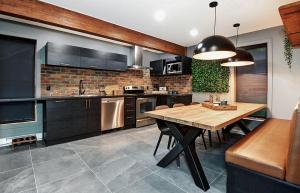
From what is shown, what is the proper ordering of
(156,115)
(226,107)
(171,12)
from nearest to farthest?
(156,115)
(226,107)
(171,12)

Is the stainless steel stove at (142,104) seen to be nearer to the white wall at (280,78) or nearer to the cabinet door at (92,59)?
the cabinet door at (92,59)

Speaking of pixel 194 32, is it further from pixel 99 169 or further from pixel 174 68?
pixel 99 169

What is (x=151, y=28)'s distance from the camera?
3.64 metres

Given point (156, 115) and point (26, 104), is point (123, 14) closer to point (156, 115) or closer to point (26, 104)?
point (156, 115)

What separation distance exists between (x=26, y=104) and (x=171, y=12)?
349 cm

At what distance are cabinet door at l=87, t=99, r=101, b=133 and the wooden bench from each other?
9.70 feet

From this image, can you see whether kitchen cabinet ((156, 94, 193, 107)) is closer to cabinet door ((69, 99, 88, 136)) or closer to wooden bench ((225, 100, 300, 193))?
cabinet door ((69, 99, 88, 136))

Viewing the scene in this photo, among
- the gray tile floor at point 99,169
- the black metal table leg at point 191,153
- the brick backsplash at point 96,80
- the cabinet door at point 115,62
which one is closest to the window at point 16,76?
the brick backsplash at point 96,80

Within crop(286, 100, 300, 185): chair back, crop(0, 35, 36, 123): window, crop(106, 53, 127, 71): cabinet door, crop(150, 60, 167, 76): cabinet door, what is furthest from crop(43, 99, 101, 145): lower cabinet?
crop(286, 100, 300, 185): chair back

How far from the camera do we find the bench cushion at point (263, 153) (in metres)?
1.37

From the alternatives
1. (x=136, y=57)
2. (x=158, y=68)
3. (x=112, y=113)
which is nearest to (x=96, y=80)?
(x=112, y=113)

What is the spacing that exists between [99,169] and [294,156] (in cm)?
215

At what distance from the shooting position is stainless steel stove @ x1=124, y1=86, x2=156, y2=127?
4.63 metres

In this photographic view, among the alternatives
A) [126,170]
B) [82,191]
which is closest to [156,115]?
[126,170]
